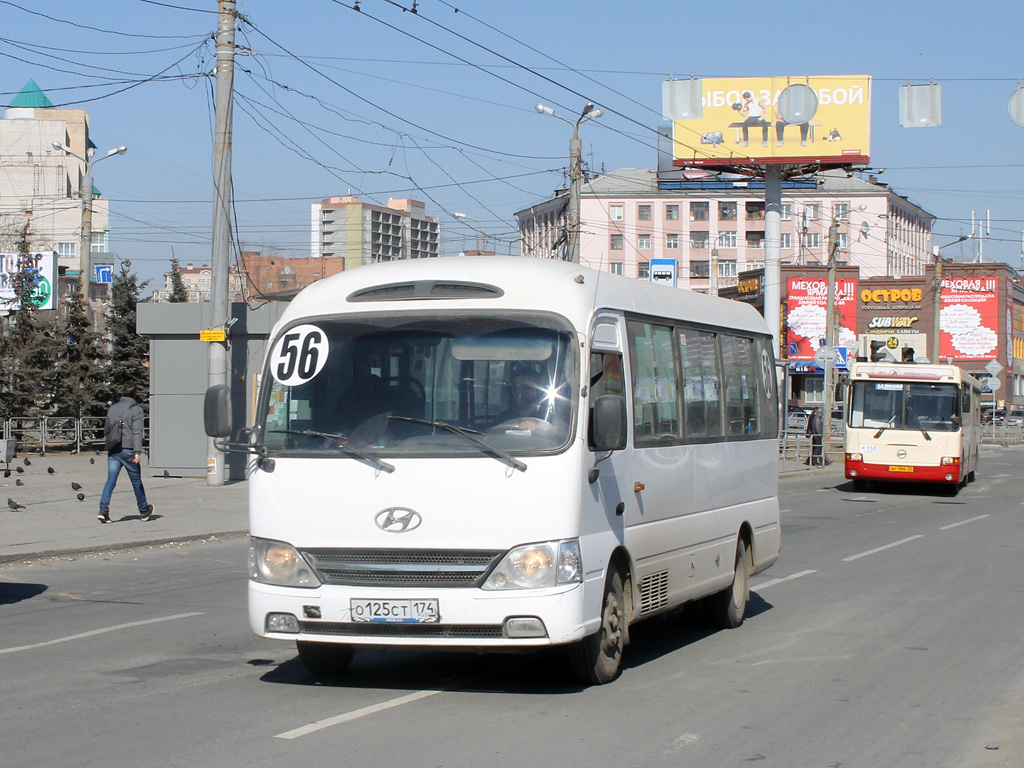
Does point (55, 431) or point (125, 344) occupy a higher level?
point (125, 344)

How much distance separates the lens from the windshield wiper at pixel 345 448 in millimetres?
7008

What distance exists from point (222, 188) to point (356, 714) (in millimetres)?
17169

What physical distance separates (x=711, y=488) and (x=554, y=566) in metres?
3.00

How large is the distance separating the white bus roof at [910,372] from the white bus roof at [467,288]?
2133 centimetres

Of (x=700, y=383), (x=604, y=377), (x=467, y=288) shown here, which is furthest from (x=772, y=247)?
(x=467, y=288)

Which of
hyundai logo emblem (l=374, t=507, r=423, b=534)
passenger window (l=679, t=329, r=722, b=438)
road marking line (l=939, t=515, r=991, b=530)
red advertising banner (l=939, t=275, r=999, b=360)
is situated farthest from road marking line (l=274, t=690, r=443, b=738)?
red advertising banner (l=939, t=275, r=999, b=360)

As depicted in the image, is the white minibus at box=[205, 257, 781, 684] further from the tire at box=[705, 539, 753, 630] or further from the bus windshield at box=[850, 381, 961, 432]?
the bus windshield at box=[850, 381, 961, 432]

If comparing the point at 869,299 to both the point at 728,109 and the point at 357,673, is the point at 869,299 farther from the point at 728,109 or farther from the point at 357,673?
the point at 357,673

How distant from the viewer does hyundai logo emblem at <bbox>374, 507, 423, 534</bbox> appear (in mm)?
6891

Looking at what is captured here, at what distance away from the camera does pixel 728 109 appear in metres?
52.8

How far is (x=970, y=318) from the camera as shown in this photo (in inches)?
3260

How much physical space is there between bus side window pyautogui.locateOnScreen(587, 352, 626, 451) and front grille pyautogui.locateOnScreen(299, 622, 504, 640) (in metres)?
1.19

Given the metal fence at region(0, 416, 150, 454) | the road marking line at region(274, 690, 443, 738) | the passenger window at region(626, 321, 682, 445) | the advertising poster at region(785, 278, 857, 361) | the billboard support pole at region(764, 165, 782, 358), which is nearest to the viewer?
the road marking line at region(274, 690, 443, 738)

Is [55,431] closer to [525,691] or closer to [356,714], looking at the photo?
[525,691]
